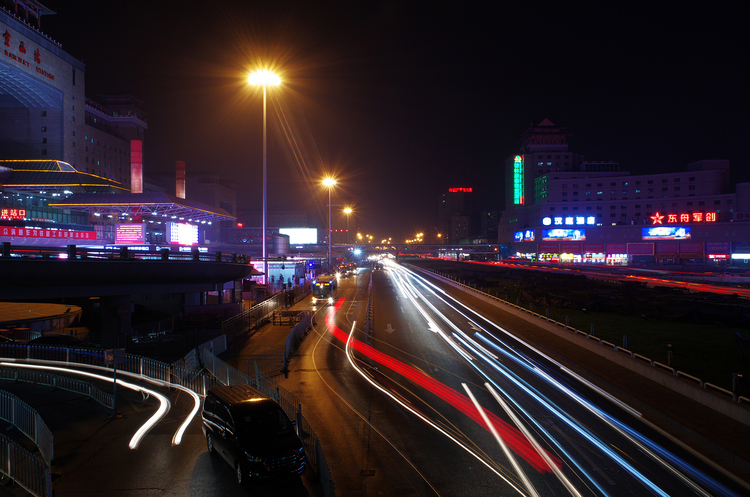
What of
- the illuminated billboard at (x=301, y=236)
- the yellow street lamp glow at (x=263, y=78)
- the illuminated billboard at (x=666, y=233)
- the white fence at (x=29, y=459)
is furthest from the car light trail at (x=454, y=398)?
the illuminated billboard at (x=666, y=233)

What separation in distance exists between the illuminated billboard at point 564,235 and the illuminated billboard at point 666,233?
13978mm

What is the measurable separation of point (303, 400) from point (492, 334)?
1491cm

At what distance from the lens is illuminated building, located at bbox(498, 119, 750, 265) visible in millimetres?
92375

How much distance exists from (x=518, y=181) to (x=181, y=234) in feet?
Result: 413

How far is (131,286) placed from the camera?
23.5m

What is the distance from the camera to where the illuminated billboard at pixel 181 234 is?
4003 cm

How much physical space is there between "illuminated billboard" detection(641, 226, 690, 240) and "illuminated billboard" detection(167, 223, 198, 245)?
335 feet

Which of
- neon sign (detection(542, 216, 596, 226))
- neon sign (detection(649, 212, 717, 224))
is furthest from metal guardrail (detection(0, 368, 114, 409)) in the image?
neon sign (detection(649, 212, 717, 224))

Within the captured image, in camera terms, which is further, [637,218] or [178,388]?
[637,218]

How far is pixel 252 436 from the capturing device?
8.80 meters

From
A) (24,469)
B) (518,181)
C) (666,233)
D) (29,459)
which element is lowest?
(24,469)

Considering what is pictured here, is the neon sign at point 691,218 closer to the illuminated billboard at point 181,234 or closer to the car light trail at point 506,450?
the illuminated billboard at point 181,234

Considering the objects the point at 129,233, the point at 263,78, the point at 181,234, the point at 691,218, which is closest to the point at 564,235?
the point at 691,218

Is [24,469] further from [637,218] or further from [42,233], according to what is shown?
[637,218]
